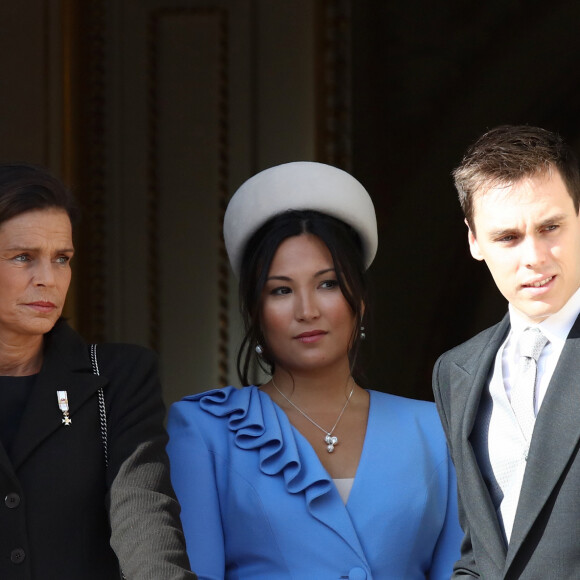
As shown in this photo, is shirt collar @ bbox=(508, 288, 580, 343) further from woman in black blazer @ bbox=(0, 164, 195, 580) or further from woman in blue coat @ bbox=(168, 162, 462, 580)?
woman in black blazer @ bbox=(0, 164, 195, 580)

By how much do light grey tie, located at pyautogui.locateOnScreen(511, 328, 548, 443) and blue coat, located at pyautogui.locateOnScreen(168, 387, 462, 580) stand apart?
50 cm

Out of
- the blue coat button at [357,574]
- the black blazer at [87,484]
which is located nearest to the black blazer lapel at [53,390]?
the black blazer at [87,484]

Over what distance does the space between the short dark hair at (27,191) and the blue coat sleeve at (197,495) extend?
56cm

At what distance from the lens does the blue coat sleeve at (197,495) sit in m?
2.87

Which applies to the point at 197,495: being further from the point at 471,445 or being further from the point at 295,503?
the point at 471,445

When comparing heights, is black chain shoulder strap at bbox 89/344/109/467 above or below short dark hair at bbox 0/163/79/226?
below

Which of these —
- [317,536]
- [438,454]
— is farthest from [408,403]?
[317,536]

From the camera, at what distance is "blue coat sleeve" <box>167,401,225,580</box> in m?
2.87

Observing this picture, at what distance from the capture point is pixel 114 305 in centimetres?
466

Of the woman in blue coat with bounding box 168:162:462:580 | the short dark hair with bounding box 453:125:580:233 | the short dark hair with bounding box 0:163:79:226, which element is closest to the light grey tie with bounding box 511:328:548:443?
the short dark hair with bounding box 453:125:580:233

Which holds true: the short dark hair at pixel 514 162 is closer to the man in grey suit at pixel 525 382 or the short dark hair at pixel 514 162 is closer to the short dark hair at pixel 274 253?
the man in grey suit at pixel 525 382

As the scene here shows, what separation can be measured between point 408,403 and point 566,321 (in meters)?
0.71

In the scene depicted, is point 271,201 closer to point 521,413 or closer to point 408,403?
point 408,403

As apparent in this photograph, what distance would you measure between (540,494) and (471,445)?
222 millimetres
